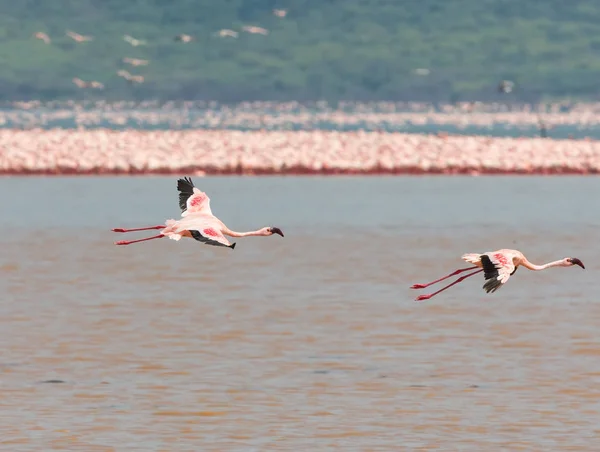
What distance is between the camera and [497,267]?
1866 centimetres

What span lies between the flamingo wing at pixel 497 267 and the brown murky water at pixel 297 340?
55.3 inches

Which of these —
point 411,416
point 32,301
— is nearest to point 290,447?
point 411,416

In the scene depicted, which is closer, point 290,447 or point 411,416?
point 290,447

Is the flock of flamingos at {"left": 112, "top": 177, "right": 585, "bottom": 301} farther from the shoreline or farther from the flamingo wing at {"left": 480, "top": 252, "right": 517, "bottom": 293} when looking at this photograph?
the shoreline

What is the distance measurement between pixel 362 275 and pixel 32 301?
5898 mm

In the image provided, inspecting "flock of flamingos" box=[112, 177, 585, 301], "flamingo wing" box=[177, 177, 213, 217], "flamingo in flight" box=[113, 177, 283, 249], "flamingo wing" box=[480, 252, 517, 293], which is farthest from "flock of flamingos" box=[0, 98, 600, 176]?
"flamingo wing" box=[480, 252, 517, 293]

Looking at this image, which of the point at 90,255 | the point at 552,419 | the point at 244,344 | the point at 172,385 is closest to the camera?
the point at 552,419

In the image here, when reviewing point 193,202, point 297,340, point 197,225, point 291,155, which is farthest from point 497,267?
point 291,155

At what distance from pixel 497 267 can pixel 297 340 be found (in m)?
5.23

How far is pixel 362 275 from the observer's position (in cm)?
3061

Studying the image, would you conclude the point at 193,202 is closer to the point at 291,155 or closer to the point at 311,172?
the point at 311,172

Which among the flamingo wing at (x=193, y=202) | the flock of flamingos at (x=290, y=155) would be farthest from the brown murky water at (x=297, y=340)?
the flock of flamingos at (x=290, y=155)

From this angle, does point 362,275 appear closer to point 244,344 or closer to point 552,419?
point 244,344

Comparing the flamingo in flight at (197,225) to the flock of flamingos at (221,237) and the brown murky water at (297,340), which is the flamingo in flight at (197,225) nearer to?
the flock of flamingos at (221,237)
